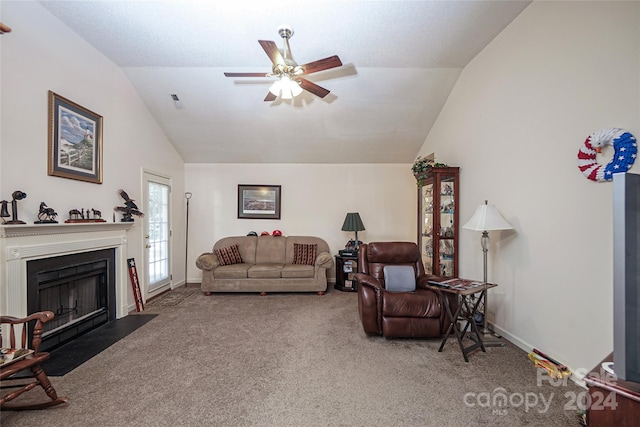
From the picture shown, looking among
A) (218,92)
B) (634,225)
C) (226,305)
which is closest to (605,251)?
(634,225)

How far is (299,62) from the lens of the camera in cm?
320

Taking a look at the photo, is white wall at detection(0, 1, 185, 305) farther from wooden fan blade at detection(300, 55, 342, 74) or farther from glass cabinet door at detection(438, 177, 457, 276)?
glass cabinet door at detection(438, 177, 457, 276)

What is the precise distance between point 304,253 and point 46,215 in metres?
3.38

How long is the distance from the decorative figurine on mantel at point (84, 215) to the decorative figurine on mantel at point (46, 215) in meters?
0.13

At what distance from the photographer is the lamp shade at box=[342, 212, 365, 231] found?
491 centimetres

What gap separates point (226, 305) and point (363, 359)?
2327 millimetres

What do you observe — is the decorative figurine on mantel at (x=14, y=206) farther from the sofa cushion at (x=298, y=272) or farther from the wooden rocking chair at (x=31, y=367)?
the sofa cushion at (x=298, y=272)

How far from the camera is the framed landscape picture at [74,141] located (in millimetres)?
2521

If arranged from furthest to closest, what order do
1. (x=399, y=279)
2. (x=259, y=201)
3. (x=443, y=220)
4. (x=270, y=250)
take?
(x=259, y=201), (x=270, y=250), (x=443, y=220), (x=399, y=279)

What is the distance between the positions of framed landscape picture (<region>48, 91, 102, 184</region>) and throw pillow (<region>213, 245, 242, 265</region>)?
83.6 inches

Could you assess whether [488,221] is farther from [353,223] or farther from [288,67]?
[353,223]

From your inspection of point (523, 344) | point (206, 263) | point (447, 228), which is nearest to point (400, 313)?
point (523, 344)

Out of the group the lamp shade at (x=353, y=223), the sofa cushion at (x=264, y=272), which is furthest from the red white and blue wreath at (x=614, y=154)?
the sofa cushion at (x=264, y=272)

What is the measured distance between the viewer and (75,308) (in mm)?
2887
